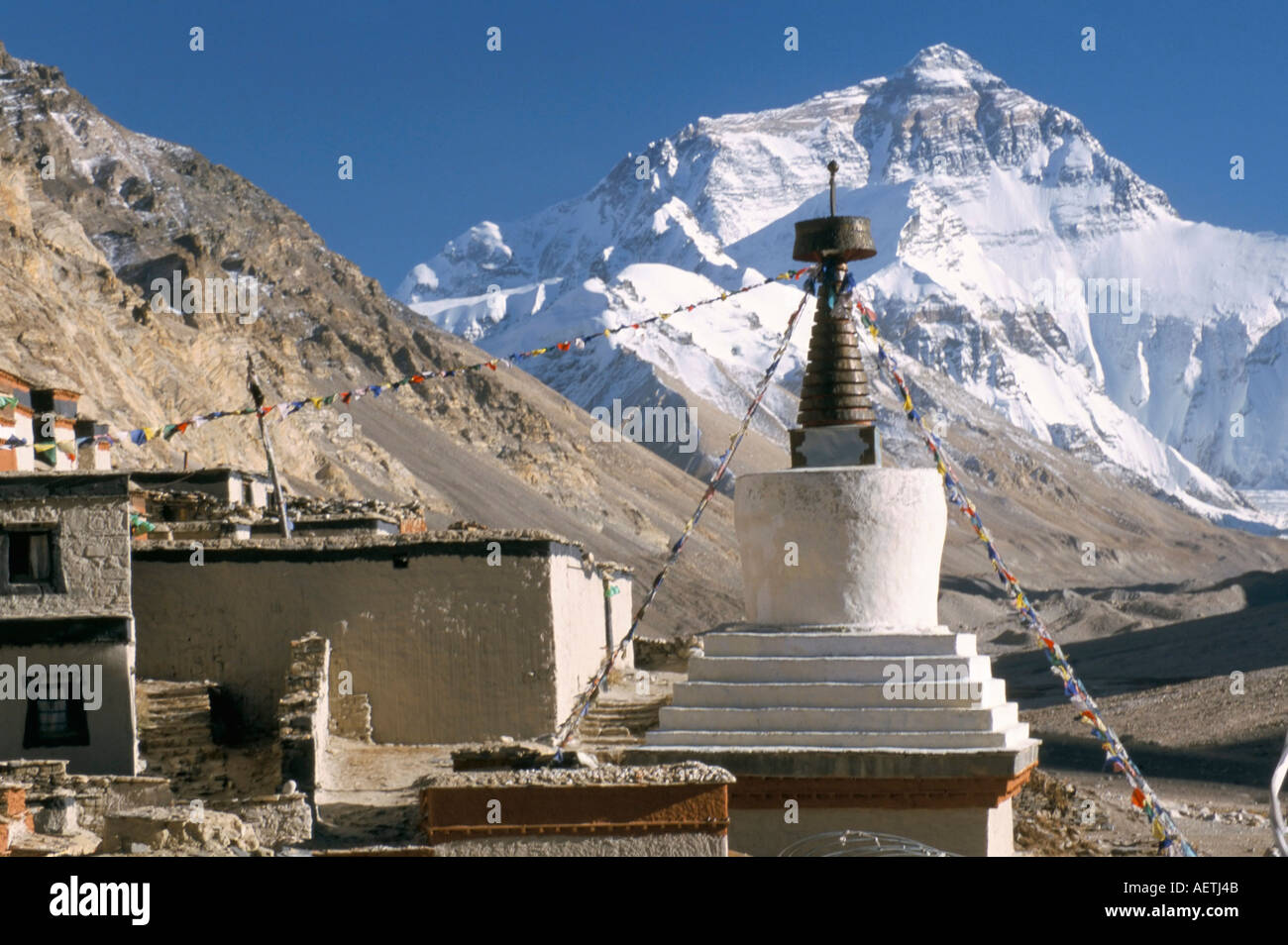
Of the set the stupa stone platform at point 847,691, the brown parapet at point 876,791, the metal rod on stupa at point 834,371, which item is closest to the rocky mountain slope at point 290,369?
the metal rod on stupa at point 834,371

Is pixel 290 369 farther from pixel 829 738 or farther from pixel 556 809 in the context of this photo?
pixel 556 809

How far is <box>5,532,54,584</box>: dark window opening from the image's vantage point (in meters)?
13.7

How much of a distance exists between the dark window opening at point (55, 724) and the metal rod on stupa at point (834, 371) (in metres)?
6.28

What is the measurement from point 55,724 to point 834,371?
7.00 meters

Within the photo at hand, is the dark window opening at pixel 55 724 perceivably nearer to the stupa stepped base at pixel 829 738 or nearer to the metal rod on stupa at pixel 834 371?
the stupa stepped base at pixel 829 738

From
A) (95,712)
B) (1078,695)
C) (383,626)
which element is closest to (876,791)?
(1078,695)

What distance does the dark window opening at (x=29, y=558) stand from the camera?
1372 cm

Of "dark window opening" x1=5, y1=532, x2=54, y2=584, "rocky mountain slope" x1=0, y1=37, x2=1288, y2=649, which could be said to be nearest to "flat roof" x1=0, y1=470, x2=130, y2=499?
"dark window opening" x1=5, y1=532, x2=54, y2=584

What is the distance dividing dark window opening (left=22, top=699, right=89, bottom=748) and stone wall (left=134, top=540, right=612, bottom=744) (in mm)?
1259

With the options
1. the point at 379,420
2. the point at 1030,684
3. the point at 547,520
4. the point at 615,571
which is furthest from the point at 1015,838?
the point at 379,420

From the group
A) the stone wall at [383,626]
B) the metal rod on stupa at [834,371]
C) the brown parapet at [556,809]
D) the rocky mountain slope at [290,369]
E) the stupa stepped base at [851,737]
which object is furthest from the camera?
the rocky mountain slope at [290,369]

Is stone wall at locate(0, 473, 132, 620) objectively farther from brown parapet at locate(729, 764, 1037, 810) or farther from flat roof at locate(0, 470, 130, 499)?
brown parapet at locate(729, 764, 1037, 810)

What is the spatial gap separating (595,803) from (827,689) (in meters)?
3.93
